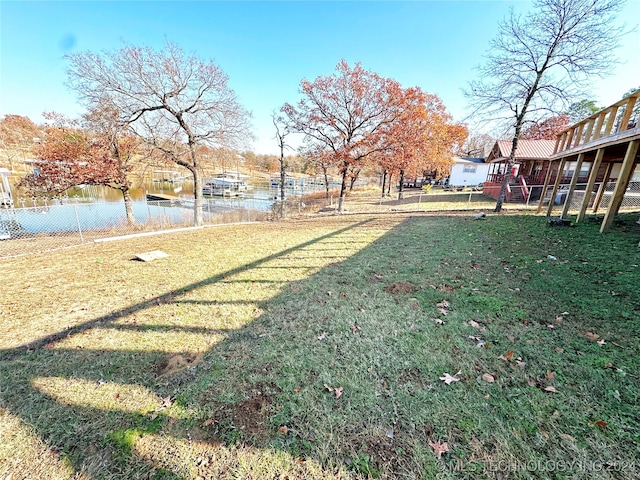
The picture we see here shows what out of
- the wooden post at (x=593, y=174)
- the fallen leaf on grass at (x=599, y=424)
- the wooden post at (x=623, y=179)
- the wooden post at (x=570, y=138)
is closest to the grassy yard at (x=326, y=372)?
the fallen leaf on grass at (x=599, y=424)

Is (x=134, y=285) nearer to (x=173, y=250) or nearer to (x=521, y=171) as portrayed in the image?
(x=173, y=250)

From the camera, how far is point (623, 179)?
6.20 m

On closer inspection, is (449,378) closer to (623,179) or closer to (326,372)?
(326,372)

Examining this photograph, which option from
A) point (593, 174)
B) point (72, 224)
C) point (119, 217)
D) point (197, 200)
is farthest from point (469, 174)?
point (72, 224)

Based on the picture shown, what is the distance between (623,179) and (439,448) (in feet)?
27.8

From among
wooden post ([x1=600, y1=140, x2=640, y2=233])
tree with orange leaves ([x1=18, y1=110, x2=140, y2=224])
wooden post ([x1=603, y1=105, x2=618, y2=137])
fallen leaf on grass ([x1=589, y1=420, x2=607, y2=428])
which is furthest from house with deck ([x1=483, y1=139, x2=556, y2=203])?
tree with orange leaves ([x1=18, y1=110, x2=140, y2=224])

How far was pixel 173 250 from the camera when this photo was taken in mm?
7180

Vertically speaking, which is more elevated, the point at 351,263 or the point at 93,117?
the point at 93,117

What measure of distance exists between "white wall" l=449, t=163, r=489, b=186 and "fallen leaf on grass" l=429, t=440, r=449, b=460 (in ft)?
117

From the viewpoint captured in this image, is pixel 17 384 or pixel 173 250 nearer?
pixel 17 384

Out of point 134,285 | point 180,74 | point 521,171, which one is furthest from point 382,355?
point 521,171

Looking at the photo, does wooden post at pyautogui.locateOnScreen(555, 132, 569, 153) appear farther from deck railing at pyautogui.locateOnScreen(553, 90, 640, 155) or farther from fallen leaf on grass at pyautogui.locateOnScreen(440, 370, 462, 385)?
fallen leaf on grass at pyautogui.locateOnScreen(440, 370, 462, 385)

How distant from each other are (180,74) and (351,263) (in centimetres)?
1186

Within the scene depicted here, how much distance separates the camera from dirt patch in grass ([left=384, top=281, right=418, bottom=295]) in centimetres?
441
